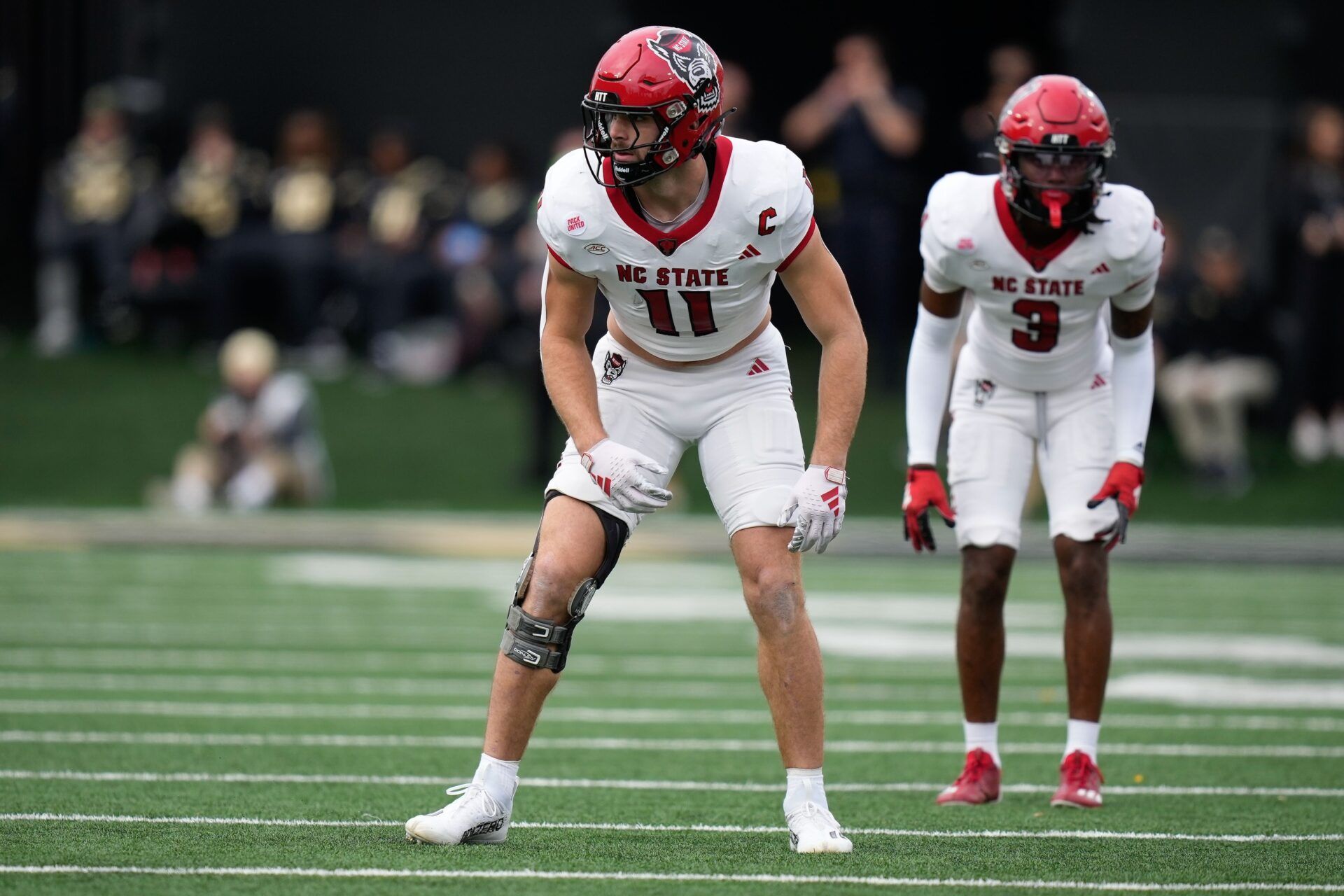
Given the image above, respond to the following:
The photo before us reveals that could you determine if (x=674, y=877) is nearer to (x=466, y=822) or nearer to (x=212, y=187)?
(x=466, y=822)

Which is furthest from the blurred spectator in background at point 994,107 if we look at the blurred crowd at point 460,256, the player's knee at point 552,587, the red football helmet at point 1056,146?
the player's knee at point 552,587

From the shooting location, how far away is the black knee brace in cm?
492

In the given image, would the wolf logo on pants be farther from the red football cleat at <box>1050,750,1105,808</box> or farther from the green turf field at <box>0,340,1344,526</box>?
the green turf field at <box>0,340,1344,526</box>

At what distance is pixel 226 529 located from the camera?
42.2 ft

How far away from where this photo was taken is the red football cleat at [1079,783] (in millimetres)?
5629

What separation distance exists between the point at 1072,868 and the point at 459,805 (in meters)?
1.43

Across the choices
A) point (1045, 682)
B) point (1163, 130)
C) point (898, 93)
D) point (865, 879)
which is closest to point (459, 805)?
point (865, 879)

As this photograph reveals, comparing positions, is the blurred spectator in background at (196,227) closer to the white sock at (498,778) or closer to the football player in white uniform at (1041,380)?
the football player in white uniform at (1041,380)

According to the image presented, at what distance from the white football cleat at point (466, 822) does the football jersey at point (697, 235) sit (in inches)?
49.3

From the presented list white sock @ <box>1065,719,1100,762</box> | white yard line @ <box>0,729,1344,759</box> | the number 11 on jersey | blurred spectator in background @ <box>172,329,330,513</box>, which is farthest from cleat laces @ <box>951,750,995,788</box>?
blurred spectator in background @ <box>172,329,330,513</box>

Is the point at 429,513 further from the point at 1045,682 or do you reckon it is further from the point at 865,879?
the point at 865,879

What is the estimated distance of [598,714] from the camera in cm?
746

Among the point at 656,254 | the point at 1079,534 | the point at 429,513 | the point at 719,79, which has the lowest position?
the point at 429,513

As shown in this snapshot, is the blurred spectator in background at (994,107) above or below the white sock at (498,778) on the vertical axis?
above
